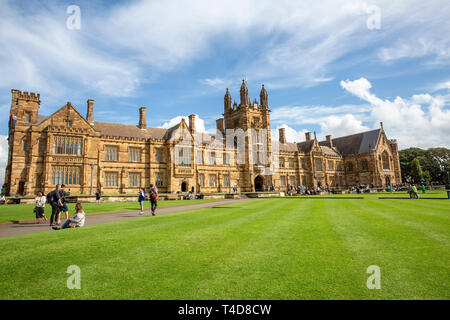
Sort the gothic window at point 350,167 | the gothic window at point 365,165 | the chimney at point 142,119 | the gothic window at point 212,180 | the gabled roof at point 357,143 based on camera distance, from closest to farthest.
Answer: the chimney at point 142,119, the gothic window at point 212,180, the gothic window at point 365,165, the gabled roof at point 357,143, the gothic window at point 350,167

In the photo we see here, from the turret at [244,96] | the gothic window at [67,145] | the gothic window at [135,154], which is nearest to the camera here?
the gothic window at [67,145]

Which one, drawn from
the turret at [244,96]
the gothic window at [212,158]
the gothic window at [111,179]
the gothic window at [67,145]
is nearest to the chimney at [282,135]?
the turret at [244,96]

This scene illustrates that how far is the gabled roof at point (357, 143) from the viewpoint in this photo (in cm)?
7226

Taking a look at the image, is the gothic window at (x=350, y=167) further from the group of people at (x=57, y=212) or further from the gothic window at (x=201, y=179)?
the group of people at (x=57, y=212)

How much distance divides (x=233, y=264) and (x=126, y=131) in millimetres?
42513

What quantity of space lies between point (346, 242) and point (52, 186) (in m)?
37.4

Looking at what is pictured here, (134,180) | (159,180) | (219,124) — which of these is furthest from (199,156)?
(219,124)

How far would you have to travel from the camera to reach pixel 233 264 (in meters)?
5.57

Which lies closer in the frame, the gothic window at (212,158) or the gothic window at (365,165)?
the gothic window at (212,158)

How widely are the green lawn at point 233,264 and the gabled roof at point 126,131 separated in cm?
3620

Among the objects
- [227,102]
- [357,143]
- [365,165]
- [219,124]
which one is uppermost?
[227,102]

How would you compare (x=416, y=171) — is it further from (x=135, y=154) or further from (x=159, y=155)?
(x=135, y=154)
